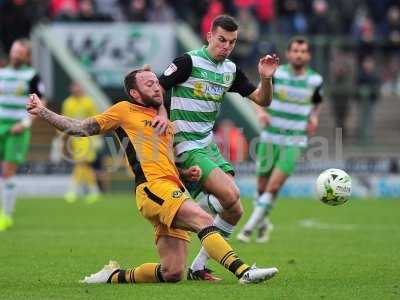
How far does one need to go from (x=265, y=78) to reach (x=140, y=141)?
59.4 inches

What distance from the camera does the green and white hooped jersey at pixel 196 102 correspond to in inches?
408

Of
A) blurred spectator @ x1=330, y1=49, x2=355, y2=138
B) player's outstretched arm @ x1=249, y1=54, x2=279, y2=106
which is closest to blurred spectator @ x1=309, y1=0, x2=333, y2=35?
blurred spectator @ x1=330, y1=49, x2=355, y2=138

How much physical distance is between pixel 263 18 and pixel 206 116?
61.8 ft

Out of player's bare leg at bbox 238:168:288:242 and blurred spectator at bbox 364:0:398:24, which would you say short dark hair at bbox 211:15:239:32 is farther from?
blurred spectator at bbox 364:0:398:24

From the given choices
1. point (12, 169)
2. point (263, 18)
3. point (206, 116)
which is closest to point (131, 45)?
point (263, 18)

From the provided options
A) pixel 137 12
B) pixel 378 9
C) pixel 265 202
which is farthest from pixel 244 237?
pixel 378 9

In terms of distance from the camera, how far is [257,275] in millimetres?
8859

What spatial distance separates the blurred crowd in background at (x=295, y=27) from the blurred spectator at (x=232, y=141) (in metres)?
2.04

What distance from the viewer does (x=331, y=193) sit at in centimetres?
1040

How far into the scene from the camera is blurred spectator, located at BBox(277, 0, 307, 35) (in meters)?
28.7

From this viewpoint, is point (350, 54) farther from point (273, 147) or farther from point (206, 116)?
point (206, 116)

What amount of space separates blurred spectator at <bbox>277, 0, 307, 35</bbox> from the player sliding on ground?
765 inches

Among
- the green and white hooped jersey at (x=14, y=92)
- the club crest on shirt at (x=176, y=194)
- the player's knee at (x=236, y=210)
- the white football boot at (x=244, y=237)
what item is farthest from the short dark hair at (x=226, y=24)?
the green and white hooped jersey at (x=14, y=92)

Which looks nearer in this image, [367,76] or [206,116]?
[206,116]
